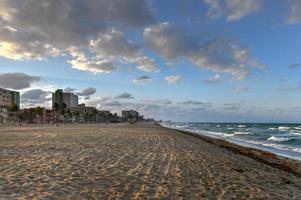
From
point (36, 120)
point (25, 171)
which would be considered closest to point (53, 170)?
point (25, 171)

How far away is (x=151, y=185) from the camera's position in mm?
9789

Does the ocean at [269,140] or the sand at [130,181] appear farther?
the ocean at [269,140]

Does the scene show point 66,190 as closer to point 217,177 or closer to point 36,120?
point 217,177

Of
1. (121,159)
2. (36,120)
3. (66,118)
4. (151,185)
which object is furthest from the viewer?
(66,118)

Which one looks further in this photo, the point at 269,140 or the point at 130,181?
the point at 269,140

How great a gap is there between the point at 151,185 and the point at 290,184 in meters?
5.10

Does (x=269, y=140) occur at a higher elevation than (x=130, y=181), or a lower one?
lower

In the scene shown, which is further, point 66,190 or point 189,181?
point 189,181

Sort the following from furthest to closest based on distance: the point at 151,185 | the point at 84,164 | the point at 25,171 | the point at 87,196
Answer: the point at 84,164 → the point at 25,171 → the point at 151,185 → the point at 87,196

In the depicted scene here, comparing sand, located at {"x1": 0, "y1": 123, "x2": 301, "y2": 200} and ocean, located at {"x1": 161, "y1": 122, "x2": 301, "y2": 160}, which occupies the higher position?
sand, located at {"x1": 0, "y1": 123, "x2": 301, "y2": 200}

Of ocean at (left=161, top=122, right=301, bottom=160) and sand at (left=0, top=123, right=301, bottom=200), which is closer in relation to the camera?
sand at (left=0, top=123, right=301, bottom=200)

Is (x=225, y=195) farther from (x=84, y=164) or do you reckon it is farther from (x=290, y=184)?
(x=84, y=164)

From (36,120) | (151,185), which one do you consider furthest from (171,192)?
(36,120)

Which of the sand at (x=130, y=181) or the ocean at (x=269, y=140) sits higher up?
the sand at (x=130, y=181)
